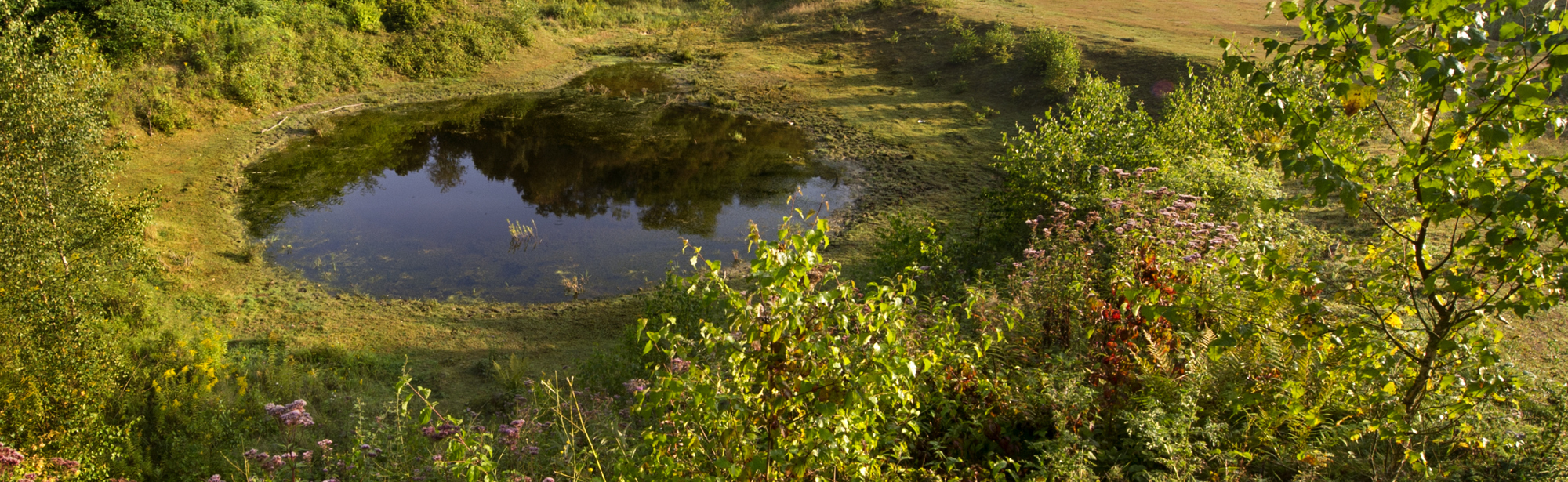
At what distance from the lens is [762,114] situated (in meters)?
19.2

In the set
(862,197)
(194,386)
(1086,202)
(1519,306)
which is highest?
(1519,306)

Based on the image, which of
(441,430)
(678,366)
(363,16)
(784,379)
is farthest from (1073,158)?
(363,16)

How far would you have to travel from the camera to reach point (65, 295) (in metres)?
5.81

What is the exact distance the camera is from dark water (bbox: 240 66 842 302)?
10.7 metres

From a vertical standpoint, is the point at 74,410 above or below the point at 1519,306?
below

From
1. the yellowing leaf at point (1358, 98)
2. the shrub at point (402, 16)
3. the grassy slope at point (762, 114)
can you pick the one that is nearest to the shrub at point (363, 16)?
the shrub at point (402, 16)

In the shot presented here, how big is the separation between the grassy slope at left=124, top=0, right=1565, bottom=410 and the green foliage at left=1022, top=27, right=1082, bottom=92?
1.52ft

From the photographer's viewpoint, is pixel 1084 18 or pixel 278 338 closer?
pixel 278 338

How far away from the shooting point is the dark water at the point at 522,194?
10672 mm

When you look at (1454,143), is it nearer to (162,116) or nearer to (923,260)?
(923,260)

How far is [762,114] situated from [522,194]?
7144 millimetres

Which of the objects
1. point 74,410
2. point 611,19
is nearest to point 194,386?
point 74,410

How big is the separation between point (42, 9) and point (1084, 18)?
1110 inches

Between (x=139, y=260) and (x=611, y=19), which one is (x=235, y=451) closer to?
(x=139, y=260)
